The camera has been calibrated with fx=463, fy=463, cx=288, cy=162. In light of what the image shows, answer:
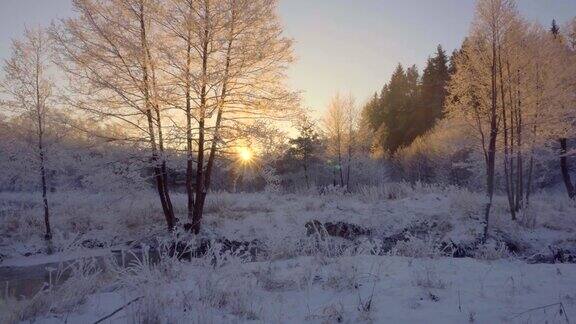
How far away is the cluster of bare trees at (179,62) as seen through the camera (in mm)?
12781

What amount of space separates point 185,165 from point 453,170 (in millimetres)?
26093

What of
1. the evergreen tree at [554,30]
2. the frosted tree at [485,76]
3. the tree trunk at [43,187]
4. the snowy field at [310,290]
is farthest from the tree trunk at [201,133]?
the evergreen tree at [554,30]

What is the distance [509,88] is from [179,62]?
37.2 feet

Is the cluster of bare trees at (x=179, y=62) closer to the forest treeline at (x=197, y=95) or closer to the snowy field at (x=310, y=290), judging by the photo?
the forest treeline at (x=197, y=95)

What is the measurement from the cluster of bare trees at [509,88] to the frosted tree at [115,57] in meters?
10.3

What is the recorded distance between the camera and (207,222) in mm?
16969

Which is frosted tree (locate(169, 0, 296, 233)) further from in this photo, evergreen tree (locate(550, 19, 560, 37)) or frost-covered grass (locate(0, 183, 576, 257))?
evergreen tree (locate(550, 19, 560, 37))

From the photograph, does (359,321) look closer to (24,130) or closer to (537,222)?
(537,222)

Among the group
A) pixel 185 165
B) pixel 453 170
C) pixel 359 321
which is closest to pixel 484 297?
pixel 359 321

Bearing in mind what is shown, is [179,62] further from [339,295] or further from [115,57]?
[339,295]

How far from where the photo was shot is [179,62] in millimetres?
12797

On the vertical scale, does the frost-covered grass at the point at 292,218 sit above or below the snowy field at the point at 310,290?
below

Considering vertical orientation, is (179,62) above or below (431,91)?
below

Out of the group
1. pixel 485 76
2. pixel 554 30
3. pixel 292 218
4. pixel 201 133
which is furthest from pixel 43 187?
pixel 554 30
